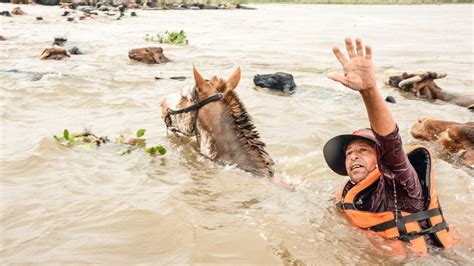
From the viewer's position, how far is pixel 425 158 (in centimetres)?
410

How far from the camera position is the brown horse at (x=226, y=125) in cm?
561

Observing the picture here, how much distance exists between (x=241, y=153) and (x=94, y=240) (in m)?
2.21

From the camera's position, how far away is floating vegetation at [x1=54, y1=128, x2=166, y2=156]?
632cm

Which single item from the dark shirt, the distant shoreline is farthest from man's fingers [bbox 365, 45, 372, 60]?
the distant shoreline

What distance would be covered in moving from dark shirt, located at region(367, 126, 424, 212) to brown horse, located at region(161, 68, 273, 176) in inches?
63.8

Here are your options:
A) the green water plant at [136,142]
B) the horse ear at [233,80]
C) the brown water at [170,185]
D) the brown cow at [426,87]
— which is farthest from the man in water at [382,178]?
the brown cow at [426,87]

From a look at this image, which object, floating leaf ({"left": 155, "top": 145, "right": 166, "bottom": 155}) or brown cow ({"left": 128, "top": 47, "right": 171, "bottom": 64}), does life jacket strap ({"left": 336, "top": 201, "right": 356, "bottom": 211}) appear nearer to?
floating leaf ({"left": 155, "top": 145, "right": 166, "bottom": 155})

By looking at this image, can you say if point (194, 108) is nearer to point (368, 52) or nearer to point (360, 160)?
point (360, 160)

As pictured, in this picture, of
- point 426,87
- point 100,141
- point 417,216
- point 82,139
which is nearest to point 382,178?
point 417,216

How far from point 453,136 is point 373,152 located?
269 cm

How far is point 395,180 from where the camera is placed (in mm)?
3777

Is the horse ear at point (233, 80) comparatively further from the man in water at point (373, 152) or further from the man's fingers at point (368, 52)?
the man's fingers at point (368, 52)

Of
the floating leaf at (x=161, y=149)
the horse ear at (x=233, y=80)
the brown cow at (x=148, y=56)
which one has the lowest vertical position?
the brown cow at (x=148, y=56)

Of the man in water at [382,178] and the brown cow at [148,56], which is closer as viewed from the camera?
the man in water at [382,178]
